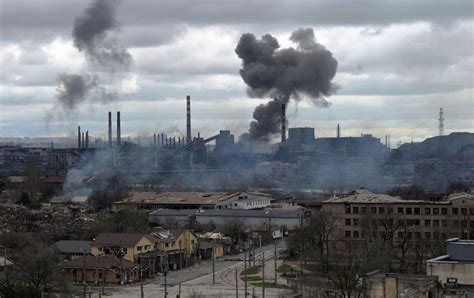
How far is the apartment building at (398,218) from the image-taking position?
113 feet

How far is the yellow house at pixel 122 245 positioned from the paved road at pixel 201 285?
1491 mm

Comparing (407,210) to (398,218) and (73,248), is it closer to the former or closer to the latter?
(398,218)

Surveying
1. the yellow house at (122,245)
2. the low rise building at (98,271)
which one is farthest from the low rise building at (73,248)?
the low rise building at (98,271)

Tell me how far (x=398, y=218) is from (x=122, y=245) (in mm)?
11361

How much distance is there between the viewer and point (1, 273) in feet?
91.2

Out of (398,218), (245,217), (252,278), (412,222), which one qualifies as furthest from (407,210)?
(245,217)

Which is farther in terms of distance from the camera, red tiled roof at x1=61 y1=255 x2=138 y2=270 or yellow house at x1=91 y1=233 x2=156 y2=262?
yellow house at x1=91 y1=233 x2=156 y2=262

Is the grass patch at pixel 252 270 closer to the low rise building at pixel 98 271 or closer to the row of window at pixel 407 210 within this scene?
the low rise building at pixel 98 271

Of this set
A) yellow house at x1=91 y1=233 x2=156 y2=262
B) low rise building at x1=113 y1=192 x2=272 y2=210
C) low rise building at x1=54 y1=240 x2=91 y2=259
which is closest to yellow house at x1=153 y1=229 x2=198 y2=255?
yellow house at x1=91 y1=233 x2=156 y2=262

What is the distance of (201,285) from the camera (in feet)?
93.1

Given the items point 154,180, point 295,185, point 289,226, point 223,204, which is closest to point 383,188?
point 295,185

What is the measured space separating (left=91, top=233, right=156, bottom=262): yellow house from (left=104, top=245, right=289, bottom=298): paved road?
149 cm

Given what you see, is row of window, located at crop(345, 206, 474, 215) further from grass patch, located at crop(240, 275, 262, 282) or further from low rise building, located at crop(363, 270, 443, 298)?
low rise building, located at crop(363, 270, 443, 298)

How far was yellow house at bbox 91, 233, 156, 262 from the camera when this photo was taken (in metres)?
31.8
